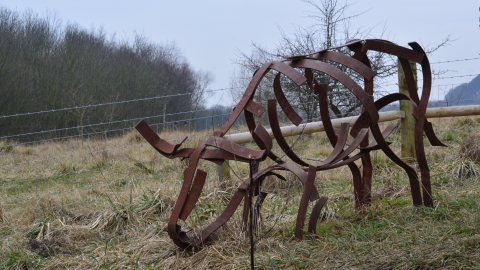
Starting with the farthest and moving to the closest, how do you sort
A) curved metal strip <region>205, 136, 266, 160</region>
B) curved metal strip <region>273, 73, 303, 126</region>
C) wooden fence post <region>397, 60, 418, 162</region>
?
wooden fence post <region>397, 60, 418, 162</region>
curved metal strip <region>273, 73, 303, 126</region>
curved metal strip <region>205, 136, 266, 160</region>

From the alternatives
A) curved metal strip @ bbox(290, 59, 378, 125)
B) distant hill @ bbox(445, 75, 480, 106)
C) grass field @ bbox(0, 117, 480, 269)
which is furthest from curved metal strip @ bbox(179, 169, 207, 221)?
distant hill @ bbox(445, 75, 480, 106)

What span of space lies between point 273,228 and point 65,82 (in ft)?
93.5

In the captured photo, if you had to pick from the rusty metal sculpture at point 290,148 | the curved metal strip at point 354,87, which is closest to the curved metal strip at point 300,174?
the rusty metal sculpture at point 290,148

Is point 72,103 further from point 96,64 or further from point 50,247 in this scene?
point 50,247

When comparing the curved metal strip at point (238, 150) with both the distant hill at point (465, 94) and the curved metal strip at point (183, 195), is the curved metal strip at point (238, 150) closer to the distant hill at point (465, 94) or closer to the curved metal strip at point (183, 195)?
the curved metal strip at point (183, 195)

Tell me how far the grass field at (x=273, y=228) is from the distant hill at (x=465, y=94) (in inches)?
38.9

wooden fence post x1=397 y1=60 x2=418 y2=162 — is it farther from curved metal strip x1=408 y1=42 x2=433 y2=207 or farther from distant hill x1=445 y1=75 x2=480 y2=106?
curved metal strip x1=408 y1=42 x2=433 y2=207

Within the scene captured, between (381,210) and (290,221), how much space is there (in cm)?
70

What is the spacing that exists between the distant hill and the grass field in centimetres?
99

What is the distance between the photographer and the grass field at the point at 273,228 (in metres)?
3.26

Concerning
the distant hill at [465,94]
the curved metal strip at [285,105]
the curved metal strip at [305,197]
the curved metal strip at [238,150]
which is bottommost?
the curved metal strip at [305,197]

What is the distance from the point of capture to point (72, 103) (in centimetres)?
2861

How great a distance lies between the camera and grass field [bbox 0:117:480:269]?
3256 mm

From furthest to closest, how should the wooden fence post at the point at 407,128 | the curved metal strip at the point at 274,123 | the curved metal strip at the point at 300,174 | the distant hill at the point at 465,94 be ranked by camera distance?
the distant hill at the point at 465,94 → the wooden fence post at the point at 407,128 → the curved metal strip at the point at 274,123 → the curved metal strip at the point at 300,174
